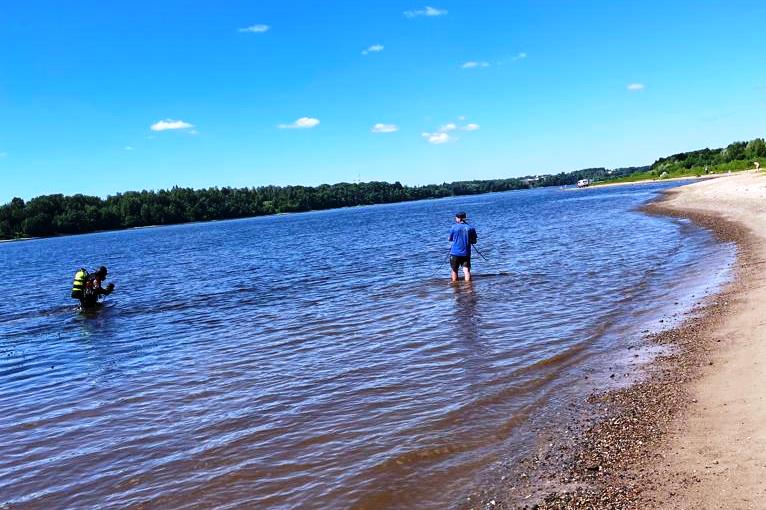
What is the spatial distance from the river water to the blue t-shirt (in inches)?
51.9

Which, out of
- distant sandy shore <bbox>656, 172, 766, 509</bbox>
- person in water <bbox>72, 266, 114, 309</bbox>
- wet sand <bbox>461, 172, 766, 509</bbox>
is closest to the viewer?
distant sandy shore <bbox>656, 172, 766, 509</bbox>

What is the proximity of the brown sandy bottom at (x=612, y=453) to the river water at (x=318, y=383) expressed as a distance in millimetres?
409

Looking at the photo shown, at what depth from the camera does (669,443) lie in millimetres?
6359

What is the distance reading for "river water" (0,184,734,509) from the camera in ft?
22.4

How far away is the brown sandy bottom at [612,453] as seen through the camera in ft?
17.8

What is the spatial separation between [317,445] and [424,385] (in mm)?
2615

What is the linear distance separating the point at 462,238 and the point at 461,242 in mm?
161

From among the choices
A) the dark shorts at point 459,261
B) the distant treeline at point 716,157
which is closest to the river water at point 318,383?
the dark shorts at point 459,261

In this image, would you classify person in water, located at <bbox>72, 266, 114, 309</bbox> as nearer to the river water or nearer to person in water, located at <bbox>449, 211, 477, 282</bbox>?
the river water

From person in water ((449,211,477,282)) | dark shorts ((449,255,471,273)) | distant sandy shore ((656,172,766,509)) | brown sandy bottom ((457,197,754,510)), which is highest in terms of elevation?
A: person in water ((449,211,477,282))

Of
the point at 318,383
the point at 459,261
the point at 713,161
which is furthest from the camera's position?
the point at 713,161

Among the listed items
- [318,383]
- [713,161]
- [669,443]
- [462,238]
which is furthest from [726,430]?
[713,161]

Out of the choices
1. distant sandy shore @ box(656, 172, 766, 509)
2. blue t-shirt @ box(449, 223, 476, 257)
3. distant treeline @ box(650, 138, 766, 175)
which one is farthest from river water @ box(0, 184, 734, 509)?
distant treeline @ box(650, 138, 766, 175)

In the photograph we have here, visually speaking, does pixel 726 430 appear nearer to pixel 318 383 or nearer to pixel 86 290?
pixel 318 383
